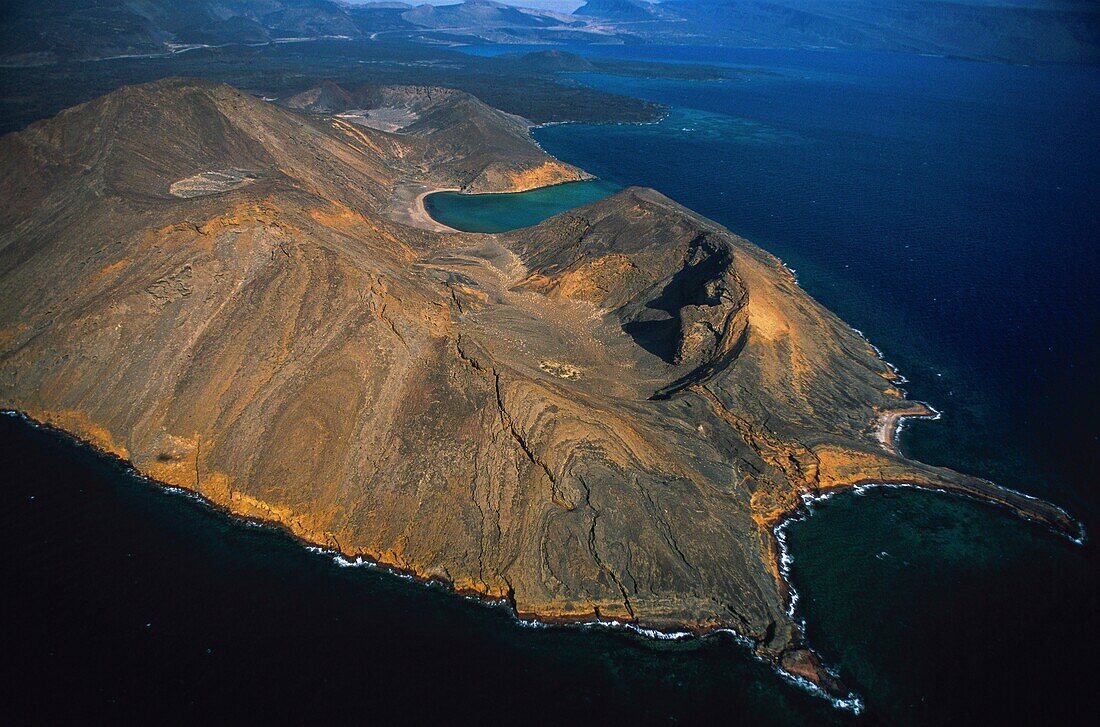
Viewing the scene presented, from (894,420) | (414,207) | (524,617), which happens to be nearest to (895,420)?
(894,420)

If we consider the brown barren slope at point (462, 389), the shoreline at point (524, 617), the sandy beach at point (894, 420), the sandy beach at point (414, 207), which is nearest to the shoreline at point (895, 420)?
the sandy beach at point (894, 420)

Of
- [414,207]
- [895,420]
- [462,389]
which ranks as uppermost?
[462,389]

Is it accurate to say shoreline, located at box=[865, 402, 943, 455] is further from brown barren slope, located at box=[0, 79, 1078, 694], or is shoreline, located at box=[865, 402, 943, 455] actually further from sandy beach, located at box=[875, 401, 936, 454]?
brown barren slope, located at box=[0, 79, 1078, 694]

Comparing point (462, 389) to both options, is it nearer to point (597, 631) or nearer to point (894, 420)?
point (597, 631)

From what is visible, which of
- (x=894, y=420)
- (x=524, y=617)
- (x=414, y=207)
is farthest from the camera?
(x=414, y=207)

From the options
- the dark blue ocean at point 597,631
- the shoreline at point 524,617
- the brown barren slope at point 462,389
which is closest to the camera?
the dark blue ocean at point 597,631

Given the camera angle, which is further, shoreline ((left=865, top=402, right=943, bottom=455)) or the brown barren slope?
shoreline ((left=865, top=402, right=943, bottom=455))

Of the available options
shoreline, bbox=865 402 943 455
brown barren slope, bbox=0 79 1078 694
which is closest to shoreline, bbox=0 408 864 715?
brown barren slope, bbox=0 79 1078 694

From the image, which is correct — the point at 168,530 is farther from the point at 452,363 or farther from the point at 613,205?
the point at 613,205

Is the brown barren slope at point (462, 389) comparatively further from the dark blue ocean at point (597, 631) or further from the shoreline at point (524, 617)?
the dark blue ocean at point (597, 631)

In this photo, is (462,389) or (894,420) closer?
(462,389)
